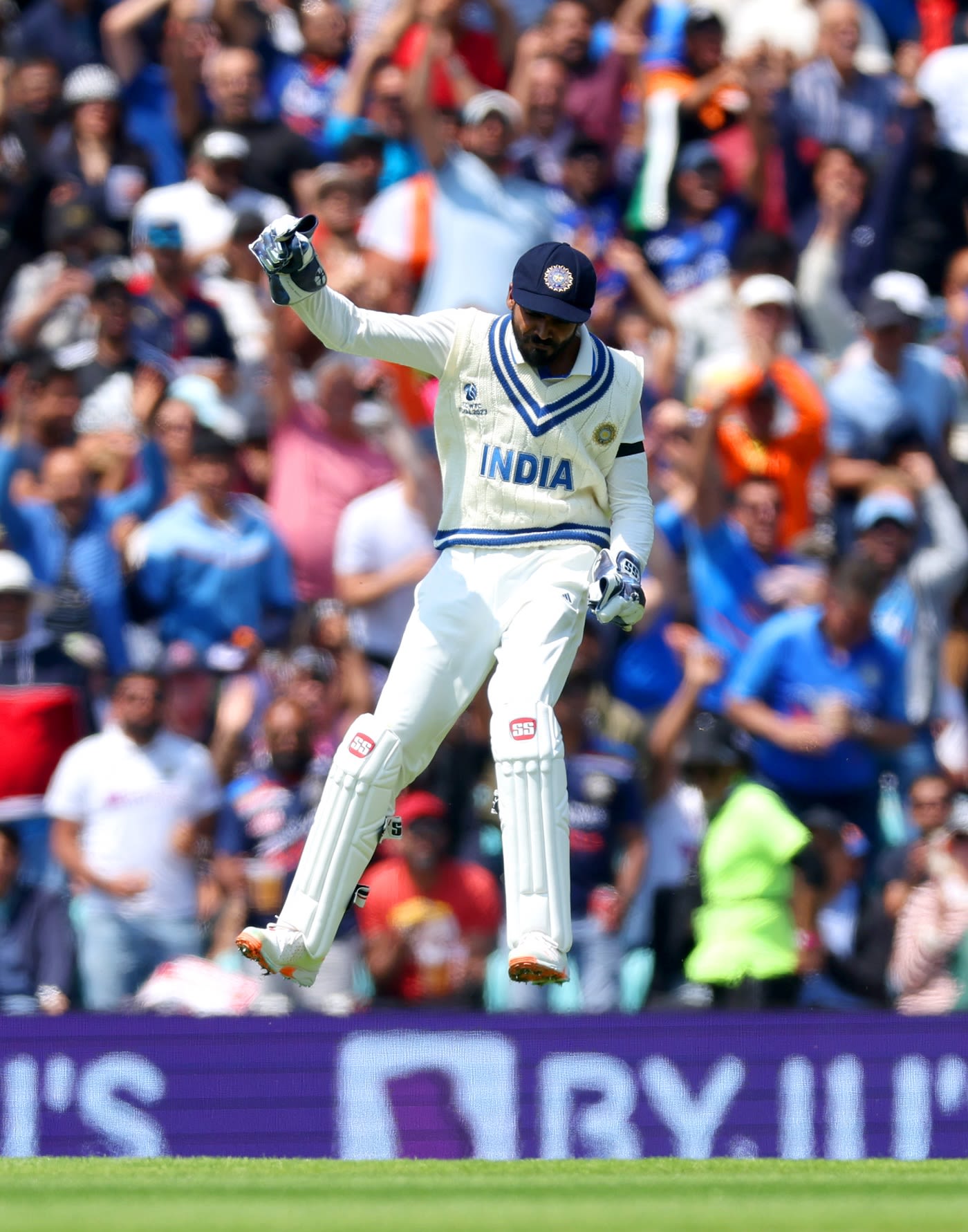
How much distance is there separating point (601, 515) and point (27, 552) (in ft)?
13.9

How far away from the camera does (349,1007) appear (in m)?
9.77

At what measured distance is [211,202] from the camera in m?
12.8

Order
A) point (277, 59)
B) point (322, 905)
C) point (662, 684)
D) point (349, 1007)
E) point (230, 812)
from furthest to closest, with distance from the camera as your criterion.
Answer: point (277, 59)
point (662, 684)
point (230, 812)
point (349, 1007)
point (322, 905)

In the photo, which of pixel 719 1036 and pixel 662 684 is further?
pixel 662 684

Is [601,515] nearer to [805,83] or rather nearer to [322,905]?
[322,905]

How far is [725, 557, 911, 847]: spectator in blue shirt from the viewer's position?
35.8 feet

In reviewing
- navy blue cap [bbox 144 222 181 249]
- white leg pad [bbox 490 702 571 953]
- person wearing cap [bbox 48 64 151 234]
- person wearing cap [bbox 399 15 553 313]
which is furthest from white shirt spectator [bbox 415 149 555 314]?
white leg pad [bbox 490 702 571 953]

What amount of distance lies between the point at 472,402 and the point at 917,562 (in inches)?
184

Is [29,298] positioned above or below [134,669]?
above

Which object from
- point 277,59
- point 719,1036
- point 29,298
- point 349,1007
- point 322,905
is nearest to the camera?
point 322,905

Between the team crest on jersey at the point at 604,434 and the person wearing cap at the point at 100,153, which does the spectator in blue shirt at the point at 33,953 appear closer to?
the team crest on jersey at the point at 604,434

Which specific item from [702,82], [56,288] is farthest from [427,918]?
[702,82]

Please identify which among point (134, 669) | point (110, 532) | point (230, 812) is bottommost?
point (230, 812)

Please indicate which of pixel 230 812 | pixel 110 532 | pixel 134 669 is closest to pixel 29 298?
pixel 110 532
